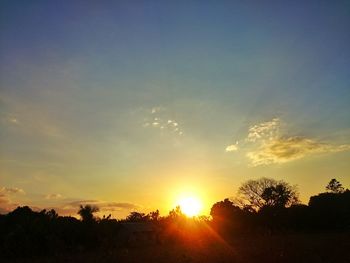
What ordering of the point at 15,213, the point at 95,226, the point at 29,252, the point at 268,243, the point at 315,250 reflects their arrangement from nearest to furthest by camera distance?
1. the point at 315,250
2. the point at 268,243
3. the point at 29,252
4. the point at 95,226
5. the point at 15,213

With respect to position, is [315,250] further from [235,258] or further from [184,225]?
[184,225]

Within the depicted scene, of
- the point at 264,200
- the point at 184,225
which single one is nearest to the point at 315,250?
the point at 184,225

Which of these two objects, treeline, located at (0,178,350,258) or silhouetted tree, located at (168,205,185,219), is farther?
silhouetted tree, located at (168,205,185,219)

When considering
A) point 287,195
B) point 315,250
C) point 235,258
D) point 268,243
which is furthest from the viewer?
point 287,195

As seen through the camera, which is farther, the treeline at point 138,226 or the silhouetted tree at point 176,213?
the silhouetted tree at point 176,213

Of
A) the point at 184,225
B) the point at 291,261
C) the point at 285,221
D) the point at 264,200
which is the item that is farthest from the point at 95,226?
the point at 264,200

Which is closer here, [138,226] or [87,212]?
[87,212]

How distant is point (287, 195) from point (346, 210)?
32626 millimetres

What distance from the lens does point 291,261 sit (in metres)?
13.2

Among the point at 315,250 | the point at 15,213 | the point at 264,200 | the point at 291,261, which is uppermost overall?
the point at 264,200

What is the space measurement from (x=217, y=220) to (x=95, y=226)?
34.2m

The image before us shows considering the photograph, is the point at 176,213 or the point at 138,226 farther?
the point at 138,226

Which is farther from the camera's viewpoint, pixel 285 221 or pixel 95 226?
pixel 285 221

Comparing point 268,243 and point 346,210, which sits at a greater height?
point 346,210
